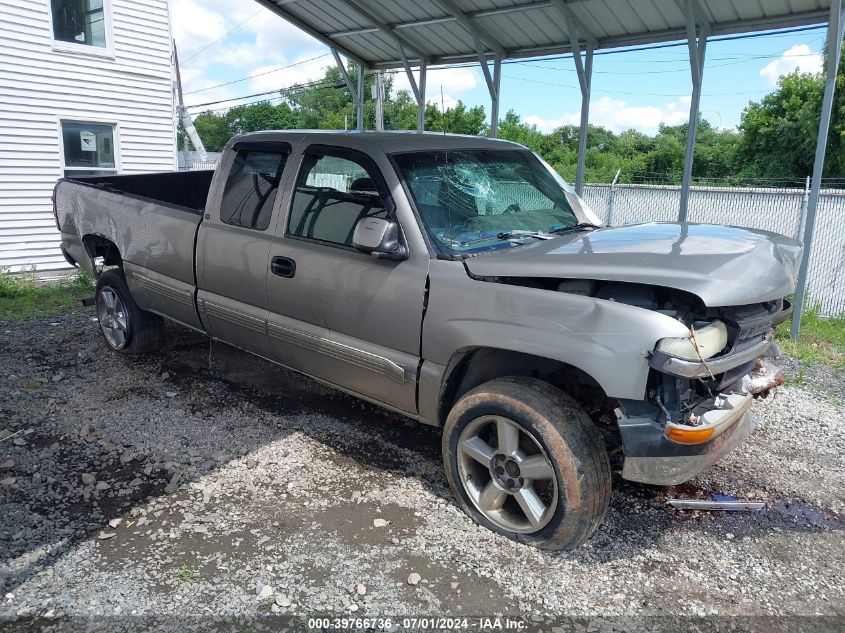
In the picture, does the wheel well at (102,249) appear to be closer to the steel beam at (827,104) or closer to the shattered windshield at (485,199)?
the shattered windshield at (485,199)

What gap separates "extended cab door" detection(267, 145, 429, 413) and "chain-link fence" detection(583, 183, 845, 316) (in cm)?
613

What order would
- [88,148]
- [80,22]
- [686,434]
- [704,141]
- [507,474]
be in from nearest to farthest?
1. [686,434]
2. [507,474]
3. [80,22]
4. [88,148]
5. [704,141]

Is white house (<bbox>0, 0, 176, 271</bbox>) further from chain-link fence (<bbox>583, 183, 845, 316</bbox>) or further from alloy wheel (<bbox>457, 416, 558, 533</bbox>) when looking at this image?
alloy wheel (<bbox>457, 416, 558, 533</bbox>)

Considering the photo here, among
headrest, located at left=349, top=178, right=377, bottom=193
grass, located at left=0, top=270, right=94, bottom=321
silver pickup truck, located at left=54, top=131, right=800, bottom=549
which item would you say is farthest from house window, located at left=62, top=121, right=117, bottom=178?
headrest, located at left=349, top=178, right=377, bottom=193

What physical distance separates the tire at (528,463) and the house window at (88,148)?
1135cm

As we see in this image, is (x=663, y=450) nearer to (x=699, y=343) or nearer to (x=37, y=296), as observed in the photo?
(x=699, y=343)

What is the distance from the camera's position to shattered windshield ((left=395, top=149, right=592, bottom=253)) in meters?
3.86

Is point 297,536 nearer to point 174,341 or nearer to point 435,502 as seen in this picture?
point 435,502

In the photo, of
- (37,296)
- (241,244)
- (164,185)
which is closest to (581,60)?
(164,185)

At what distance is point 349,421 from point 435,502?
4.26 feet

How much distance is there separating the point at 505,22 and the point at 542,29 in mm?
485

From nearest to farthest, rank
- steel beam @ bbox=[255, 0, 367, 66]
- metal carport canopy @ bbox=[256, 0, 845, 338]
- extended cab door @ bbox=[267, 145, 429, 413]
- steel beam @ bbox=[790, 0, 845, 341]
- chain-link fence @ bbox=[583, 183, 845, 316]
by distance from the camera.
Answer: extended cab door @ bbox=[267, 145, 429, 413] < steel beam @ bbox=[790, 0, 845, 341] < metal carport canopy @ bbox=[256, 0, 845, 338] < steel beam @ bbox=[255, 0, 367, 66] < chain-link fence @ bbox=[583, 183, 845, 316]

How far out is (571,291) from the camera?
3.20 metres

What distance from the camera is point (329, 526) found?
357 cm
